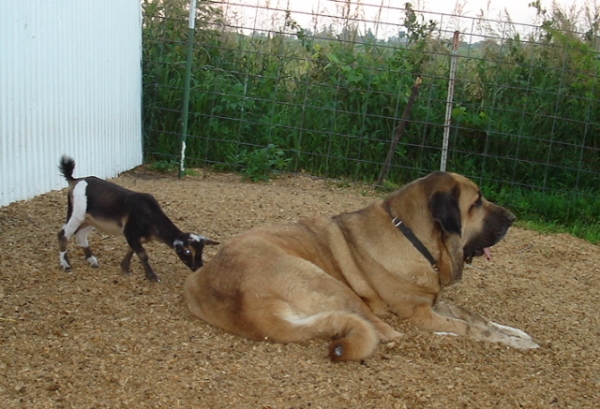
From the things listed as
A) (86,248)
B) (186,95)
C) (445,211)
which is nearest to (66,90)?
(186,95)

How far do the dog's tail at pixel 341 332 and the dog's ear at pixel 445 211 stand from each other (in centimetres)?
82

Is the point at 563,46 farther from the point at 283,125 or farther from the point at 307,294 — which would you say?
the point at 307,294

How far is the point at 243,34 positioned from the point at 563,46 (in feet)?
13.2

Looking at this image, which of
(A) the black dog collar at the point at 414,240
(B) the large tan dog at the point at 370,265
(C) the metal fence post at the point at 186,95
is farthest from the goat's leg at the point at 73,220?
(C) the metal fence post at the point at 186,95

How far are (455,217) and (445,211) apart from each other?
0.08 m

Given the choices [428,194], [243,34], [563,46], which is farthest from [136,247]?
[563,46]

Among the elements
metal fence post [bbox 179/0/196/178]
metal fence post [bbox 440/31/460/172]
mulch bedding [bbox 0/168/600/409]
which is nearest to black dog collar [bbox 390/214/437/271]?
mulch bedding [bbox 0/168/600/409]

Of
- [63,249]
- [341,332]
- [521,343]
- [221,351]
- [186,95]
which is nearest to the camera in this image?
[221,351]

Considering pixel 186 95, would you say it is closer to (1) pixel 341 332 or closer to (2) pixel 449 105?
(2) pixel 449 105

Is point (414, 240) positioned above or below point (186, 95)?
below

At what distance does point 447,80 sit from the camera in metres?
9.07

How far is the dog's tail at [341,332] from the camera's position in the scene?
12.3 feet

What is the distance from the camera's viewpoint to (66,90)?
24.5ft

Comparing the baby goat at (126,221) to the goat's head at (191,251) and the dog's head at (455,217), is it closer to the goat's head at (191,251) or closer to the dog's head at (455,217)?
the goat's head at (191,251)
